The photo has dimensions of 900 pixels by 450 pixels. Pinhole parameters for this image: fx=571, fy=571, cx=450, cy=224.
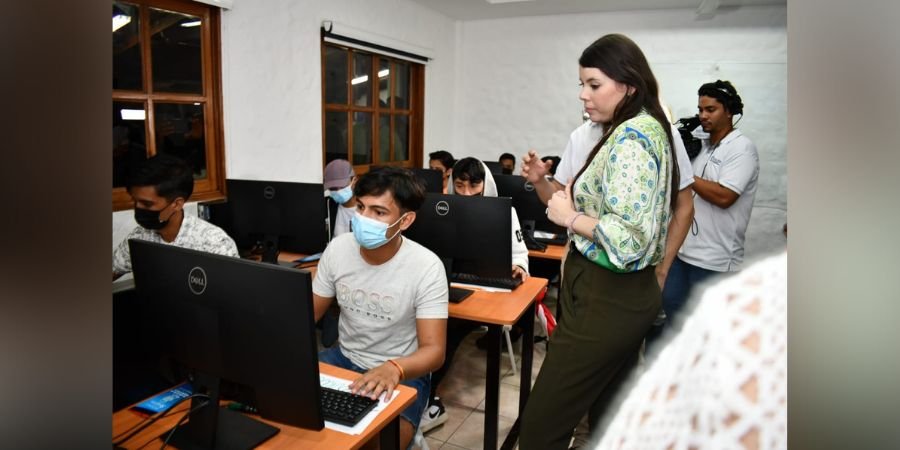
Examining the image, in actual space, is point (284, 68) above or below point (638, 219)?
above

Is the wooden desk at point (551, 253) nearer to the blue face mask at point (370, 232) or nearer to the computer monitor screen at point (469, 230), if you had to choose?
the computer monitor screen at point (469, 230)

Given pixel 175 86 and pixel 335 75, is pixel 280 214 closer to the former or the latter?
pixel 175 86

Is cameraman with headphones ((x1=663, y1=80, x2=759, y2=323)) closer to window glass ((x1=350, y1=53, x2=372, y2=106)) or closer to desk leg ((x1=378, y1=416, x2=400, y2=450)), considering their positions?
desk leg ((x1=378, y1=416, x2=400, y2=450))

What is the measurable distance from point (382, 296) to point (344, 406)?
448 mm

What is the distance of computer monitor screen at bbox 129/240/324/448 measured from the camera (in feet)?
2.74

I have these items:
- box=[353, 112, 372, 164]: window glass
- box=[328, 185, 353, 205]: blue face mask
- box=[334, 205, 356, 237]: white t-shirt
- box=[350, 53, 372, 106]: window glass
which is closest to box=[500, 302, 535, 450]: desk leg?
box=[334, 205, 356, 237]: white t-shirt

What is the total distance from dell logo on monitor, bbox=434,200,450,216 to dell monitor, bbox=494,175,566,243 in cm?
114

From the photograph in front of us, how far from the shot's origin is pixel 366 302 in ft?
5.09

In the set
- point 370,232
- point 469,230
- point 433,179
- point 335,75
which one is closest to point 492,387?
point 469,230

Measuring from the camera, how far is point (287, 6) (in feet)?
11.2
